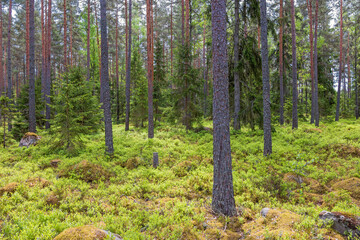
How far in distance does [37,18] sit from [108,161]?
28.6m

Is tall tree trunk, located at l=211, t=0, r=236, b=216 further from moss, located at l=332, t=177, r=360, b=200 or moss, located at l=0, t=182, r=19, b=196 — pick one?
moss, located at l=0, t=182, r=19, b=196

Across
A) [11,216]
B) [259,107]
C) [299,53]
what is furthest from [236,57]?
[11,216]

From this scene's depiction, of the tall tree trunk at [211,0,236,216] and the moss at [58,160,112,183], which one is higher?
the tall tree trunk at [211,0,236,216]

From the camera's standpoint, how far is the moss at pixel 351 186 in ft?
20.2

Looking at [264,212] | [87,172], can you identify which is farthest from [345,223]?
[87,172]

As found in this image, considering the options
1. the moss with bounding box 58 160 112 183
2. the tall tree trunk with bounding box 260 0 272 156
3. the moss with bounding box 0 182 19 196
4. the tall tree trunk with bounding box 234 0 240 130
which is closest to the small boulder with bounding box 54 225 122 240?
the moss with bounding box 0 182 19 196

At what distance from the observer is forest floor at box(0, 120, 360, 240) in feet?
14.6

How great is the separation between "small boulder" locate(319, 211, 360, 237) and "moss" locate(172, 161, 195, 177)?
5295 mm

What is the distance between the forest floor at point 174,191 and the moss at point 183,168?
5cm

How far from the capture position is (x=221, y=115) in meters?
5.31

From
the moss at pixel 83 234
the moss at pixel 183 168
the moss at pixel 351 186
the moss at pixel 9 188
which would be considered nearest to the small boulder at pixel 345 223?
the moss at pixel 351 186

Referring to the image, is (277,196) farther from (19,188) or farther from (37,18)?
(37,18)

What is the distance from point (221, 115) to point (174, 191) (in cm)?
337

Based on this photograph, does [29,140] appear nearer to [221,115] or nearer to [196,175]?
[196,175]
